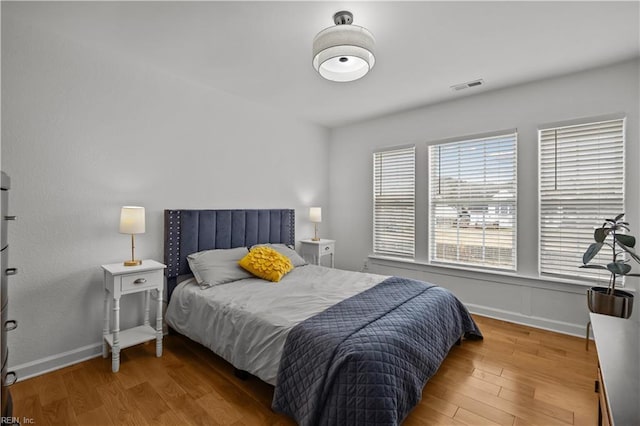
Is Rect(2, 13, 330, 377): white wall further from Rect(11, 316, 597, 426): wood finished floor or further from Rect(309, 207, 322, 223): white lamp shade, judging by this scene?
Rect(309, 207, 322, 223): white lamp shade

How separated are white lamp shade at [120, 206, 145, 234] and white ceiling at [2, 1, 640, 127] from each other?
1373mm

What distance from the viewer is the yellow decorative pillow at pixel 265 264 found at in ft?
9.63

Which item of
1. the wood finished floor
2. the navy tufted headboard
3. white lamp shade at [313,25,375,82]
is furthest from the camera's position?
the navy tufted headboard

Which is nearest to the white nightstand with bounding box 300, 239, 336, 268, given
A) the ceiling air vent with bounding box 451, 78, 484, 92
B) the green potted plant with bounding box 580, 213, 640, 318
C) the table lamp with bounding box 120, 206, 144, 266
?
the table lamp with bounding box 120, 206, 144, 266

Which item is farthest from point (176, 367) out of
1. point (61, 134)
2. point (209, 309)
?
point (61, 134)

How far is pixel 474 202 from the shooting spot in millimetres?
3561

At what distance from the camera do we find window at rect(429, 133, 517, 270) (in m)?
3.33

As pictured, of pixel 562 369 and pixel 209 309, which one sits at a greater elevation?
pixel 209 309

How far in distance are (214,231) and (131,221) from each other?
3.04 feet

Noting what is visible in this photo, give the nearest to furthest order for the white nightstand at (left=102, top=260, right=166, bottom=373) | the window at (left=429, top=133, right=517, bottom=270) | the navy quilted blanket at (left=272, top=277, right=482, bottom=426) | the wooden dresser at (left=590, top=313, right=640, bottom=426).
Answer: the wooden dresser at (left=590, top=313, right=640, bottom=426) < the navy quilted blanket at (left=272, top=277, right=482, bottom=426) < the white nightstand at (left=102, top=260, right=166, bottom=373) < the window at (left=429, top=133, right=517, bottom=270)

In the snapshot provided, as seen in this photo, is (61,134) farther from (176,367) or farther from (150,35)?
(176,367)

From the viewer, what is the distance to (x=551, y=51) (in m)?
2.53

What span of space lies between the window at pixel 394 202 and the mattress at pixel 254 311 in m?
1.29

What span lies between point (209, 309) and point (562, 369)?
2.82 metres
